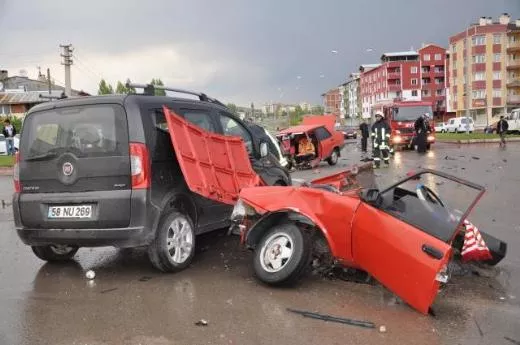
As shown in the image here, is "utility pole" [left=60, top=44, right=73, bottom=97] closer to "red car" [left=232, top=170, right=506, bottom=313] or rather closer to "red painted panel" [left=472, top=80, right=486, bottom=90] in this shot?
"red car" [left=232, top=170, right=506, bottom=313]

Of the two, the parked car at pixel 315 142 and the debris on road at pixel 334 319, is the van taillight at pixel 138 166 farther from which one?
the parked car at pixel 315 142

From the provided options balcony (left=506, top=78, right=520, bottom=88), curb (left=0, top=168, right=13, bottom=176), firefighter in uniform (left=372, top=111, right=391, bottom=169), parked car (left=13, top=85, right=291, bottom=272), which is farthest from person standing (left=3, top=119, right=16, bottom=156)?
balcony (left=506, top=78, right=520, bottom=88)

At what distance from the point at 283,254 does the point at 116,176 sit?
182 centimetres

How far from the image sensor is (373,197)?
5.01 metres

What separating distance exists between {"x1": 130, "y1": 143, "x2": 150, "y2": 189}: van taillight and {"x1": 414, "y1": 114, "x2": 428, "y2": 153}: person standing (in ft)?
73.6

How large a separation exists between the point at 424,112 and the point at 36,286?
26.3 metres

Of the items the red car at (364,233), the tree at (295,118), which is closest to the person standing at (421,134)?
the red car at (364,233)

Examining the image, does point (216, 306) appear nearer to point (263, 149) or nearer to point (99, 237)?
point (99, 237)

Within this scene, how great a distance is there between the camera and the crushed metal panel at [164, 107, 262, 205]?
587 cm

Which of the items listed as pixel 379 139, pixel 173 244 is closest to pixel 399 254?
pixel 173 244

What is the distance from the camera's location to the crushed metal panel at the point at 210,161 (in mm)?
5867

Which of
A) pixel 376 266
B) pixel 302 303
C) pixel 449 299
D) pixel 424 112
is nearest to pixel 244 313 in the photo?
pixel 302 303

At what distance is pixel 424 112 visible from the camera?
2933cm

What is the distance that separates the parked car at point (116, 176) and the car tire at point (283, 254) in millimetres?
976
